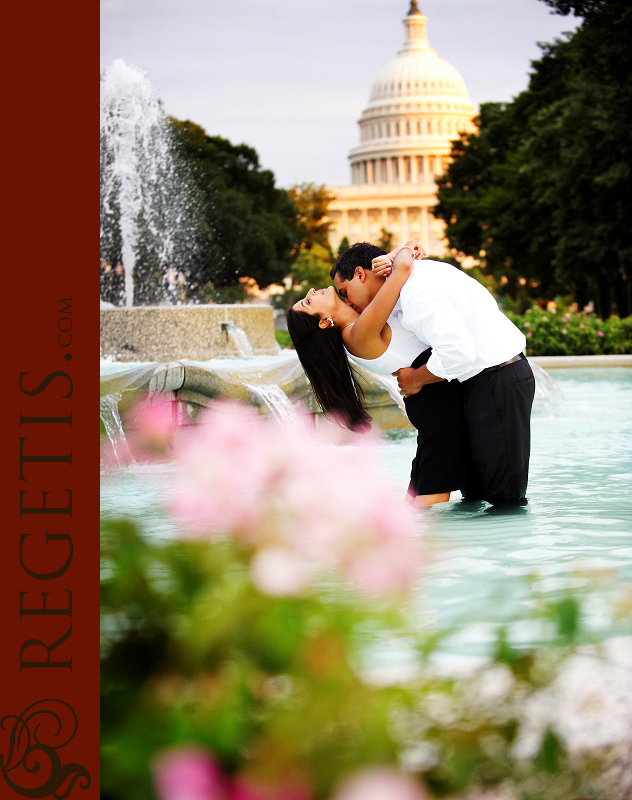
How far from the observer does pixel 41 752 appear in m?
1.09

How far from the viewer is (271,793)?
972 mm

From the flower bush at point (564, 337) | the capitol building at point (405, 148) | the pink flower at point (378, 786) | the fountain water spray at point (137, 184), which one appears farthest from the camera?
the capitol building at point (405, 148)

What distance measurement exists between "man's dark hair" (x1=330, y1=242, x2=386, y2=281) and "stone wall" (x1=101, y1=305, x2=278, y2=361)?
27.8 ft

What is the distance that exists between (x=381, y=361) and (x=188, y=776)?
9.03 ft

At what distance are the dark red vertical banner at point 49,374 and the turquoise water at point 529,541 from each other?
48cm

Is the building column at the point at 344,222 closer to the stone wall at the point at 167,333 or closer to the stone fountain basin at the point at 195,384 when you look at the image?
the stone wall at the point at 167,333

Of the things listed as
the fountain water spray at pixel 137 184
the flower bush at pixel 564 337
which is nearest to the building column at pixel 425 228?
the fountain water spray at pixel 137 184

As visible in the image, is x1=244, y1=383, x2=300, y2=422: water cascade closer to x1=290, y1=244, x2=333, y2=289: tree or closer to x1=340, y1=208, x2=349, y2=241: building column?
x1=290, y1=244, x2=333, y2=289: tree

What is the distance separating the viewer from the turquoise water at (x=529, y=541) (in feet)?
4.39

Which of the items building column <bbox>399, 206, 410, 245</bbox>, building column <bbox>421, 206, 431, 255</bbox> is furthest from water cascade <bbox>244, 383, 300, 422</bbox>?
building column <bbox>421, 206, 431, 255</bbox>

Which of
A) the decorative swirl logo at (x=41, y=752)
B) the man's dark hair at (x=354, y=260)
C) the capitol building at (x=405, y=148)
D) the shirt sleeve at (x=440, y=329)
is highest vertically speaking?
the capitol building at (x=405, y=148)

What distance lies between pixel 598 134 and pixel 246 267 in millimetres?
24035

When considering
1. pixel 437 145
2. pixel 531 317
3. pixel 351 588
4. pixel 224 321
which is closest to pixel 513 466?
pixel 351 588

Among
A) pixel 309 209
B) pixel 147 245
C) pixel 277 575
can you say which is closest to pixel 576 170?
pixel 147 245
